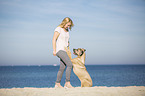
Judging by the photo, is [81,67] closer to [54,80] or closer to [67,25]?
[67,25]

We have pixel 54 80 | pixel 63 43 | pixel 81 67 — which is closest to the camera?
pixel 63 43

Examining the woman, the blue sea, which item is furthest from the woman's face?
the blue sea

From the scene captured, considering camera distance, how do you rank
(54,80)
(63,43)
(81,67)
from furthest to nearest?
(54,80) < (81,67) < (63,43)

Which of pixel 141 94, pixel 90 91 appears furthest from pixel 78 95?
pixel 141 94

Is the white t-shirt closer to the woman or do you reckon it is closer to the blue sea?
the woman

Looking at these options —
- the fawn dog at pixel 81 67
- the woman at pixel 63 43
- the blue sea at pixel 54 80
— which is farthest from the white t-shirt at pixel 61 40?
the blue sea at pixel 54 80

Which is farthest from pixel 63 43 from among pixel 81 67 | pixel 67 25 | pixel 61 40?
pixel 81 67

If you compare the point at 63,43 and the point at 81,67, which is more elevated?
the point at 63,43

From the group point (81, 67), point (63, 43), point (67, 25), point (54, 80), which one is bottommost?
point (54, 80)

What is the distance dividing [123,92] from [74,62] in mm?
2042

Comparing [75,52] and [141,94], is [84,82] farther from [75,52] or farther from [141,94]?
[141,94]

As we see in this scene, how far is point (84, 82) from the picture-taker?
712cm

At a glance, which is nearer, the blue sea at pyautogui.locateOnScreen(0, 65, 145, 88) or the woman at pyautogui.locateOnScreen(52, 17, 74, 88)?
the woman at pyautogui.locateOnScreen(52, 17, 74, 88)

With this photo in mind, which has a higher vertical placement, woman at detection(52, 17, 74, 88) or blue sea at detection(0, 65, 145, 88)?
woman at detection(52, 17, 74, 88)
